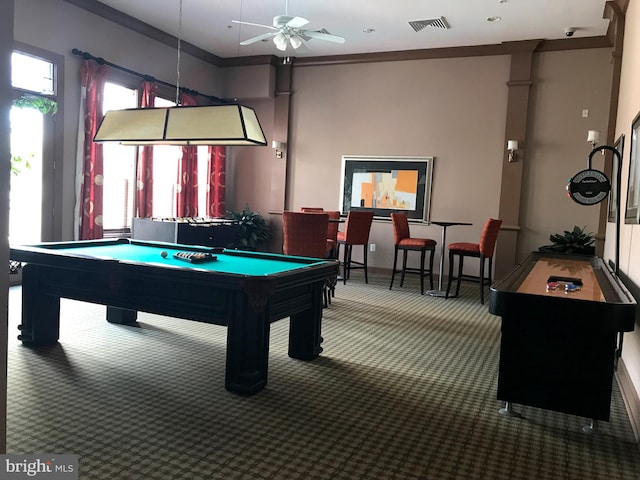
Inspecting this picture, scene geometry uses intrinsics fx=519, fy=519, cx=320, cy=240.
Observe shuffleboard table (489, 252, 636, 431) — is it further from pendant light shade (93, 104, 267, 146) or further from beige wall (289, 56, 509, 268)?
beige wall (289, 56, 509, 268)

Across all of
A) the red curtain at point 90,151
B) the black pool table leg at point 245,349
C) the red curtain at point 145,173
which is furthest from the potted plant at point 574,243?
the red curtain at point 90,151

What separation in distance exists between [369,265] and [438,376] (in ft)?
16.4

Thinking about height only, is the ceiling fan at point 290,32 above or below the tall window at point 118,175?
above

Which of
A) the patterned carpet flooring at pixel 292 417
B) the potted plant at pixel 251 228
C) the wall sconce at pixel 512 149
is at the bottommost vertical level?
the patterned carpet flooring at pixel 292 417

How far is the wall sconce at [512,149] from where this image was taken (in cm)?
727

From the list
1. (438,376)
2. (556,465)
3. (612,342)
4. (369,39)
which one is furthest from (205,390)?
(369,39)

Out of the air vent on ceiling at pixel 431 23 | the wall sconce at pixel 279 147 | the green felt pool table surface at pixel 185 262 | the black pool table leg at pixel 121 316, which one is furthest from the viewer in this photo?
the wall sconce at pixel 279 147

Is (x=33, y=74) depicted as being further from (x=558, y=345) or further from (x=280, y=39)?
(x=558, y=345)

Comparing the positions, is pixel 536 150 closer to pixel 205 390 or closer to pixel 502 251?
pixel 502 251

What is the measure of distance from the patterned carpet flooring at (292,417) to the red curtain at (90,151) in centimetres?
250

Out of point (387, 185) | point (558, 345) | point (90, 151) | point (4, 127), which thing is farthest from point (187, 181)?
point (4, 127)

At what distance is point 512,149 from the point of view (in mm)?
7352

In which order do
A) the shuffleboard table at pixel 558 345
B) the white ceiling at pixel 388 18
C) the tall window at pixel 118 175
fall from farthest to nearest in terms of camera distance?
the tall window at pixel 118 175
the white ceiling at pixel 388 18
the shuffleboard table at pixel 558 345

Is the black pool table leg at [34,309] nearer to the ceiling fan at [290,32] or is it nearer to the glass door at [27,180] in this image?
the glass door at [27,180]
